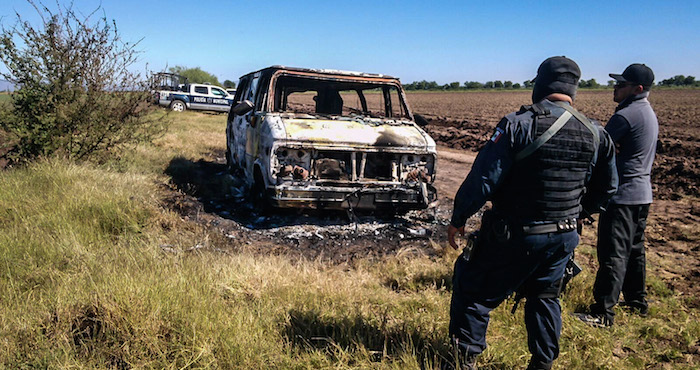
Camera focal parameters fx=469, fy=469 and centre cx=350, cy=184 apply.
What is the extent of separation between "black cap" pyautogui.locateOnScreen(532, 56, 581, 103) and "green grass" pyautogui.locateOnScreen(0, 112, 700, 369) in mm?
1556

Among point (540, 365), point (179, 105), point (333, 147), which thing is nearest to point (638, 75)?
point (540, 365)

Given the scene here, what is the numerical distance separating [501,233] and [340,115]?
425 cm

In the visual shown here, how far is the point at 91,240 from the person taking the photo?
437cm

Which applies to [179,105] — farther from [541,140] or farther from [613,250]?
[541,140]

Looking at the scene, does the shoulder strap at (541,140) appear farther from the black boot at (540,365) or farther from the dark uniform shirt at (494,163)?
the black boot at (540,365)

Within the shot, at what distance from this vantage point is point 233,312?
297cm

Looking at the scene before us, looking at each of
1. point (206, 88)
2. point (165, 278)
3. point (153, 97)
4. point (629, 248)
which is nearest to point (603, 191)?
point (629, 248)

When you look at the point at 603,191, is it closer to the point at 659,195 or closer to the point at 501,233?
the point at 501,233

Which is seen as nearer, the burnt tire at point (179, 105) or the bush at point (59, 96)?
the bush at point (59, 96)

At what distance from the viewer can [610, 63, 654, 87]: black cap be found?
3414 mm

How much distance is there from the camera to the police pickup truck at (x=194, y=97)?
890 inches

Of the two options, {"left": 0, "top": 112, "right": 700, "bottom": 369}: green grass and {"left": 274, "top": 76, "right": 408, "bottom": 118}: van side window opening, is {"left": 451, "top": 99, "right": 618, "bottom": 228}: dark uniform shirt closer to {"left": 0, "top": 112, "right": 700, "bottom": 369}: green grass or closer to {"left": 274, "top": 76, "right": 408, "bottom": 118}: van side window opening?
{"left": 0, "top": 112, "right": 700, "bottom": 369}: green grass

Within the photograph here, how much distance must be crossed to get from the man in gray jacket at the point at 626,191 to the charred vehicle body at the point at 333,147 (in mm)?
2474

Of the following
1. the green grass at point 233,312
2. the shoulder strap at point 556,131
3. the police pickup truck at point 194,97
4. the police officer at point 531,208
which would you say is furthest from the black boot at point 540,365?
the police pickup truck at point 194,97
